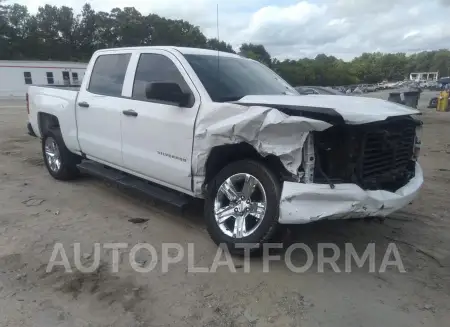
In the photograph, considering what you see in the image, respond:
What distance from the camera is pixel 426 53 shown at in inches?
7018

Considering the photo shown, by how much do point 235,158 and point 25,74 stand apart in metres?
39.7

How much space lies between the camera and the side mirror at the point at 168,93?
13.4 ft

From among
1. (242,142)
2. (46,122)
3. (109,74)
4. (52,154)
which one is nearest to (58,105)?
(46,122)

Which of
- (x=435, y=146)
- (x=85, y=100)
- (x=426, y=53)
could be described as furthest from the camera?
(x=426, y=53)

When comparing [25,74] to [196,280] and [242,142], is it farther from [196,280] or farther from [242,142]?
[196,280]

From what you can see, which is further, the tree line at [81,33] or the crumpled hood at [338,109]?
the tree line at [81,33]

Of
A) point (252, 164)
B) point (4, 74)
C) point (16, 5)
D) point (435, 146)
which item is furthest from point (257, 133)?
point (16, 5)

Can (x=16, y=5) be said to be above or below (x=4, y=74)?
above

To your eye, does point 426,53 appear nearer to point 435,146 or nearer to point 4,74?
point 4,74

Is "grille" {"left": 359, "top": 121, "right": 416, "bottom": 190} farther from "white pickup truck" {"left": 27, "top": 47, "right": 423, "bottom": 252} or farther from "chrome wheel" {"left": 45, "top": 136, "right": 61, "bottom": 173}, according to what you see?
"chrome wheel" {"left": 45, "top": 136, "right": 61, "bottom": 173}

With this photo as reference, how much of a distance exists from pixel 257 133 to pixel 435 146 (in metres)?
A: 9.37

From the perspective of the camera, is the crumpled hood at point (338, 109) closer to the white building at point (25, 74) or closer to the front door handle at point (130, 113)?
the front door handle at point (130, 113)

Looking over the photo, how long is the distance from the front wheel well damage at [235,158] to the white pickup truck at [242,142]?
0.01 metres

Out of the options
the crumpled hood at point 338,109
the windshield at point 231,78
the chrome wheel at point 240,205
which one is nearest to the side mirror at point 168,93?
the windshield at point 231,78
